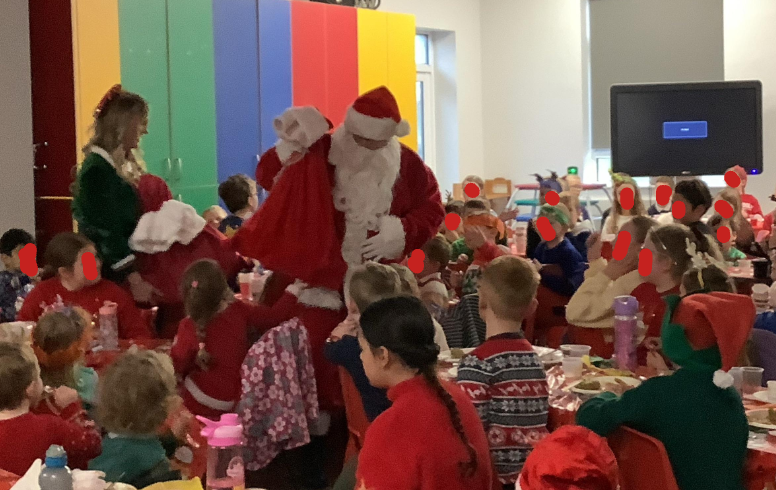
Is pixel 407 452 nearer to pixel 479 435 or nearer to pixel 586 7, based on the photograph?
pixel 479 435

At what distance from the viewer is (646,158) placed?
819cm

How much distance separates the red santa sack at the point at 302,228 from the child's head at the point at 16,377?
52.8 inches

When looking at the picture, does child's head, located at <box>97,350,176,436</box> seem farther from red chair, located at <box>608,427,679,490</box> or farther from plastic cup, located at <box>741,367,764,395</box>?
plastic cup, located at <box>741,367,764,395</box>

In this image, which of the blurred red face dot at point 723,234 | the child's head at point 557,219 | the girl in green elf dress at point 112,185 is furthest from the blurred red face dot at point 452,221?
the girl in green elf dress at point 112,185

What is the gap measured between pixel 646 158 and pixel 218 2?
152 inches

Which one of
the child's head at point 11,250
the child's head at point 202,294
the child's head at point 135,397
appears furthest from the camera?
the child's head at point 11,250

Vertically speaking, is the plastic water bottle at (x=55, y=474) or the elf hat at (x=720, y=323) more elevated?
the elf hat at (x=720, y=323)

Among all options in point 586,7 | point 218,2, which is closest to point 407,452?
point 218,2

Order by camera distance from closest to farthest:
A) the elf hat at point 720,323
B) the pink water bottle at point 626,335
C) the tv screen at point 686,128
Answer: the elf hat at point 720,323 → the pink water bottle at point 626,335 → the tv screen at point 686,128

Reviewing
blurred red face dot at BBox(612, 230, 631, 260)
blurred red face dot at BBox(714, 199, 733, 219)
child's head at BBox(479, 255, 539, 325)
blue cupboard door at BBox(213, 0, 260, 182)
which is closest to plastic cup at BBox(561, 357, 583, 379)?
child's head at BBox(479, 255, 539, 325)

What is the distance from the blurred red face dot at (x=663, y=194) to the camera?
7442 millimetres

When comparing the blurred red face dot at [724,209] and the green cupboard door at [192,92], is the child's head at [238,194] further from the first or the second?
the blurred red face dot at [724,209]

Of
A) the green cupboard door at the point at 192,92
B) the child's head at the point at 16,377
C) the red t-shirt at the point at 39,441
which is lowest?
the red t-shirt at the point at 39,441

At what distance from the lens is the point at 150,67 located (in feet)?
21.2
